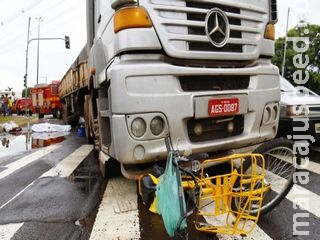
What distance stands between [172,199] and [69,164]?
4.51 metres

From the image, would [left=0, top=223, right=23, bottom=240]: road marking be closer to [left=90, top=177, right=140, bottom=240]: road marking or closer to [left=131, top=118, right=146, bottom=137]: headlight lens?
[left=90, top=177, right=140, bottom=240]: road marking

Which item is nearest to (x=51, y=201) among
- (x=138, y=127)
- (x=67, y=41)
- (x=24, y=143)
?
(x=138, y=127)

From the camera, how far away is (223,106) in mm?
3764

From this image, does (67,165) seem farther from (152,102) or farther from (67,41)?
(67,41)

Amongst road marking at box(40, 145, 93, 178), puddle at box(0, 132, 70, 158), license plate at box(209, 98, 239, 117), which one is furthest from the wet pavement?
puddle at box(0, 132, 70, 158)

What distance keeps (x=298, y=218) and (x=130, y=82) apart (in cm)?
213

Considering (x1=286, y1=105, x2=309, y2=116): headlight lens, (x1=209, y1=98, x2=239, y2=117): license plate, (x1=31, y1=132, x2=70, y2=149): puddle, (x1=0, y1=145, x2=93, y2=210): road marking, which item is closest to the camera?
(x1=209, y1=98, x2=239, y2=117): license plate

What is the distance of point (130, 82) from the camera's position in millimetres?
3367

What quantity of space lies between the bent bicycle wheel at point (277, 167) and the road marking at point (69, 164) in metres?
3.36

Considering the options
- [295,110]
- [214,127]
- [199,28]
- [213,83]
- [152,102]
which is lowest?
[214,127]

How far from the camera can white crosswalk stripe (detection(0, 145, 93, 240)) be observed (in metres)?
3.44

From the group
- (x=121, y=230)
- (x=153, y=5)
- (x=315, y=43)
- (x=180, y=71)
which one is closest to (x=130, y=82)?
(x=180, y=71)

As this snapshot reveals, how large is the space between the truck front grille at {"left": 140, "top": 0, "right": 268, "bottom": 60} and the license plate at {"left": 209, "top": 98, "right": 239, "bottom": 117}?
1.54ft

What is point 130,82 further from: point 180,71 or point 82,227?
point 82,227
